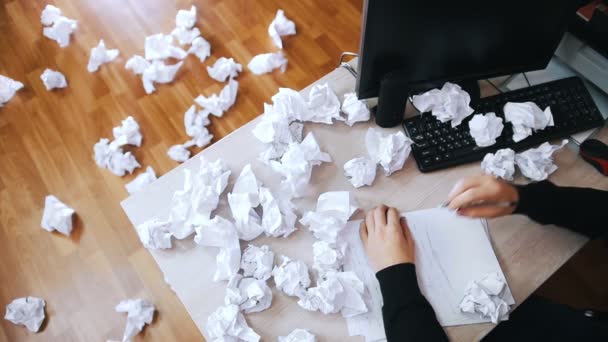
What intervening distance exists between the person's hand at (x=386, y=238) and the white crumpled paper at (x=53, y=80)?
4.50ft

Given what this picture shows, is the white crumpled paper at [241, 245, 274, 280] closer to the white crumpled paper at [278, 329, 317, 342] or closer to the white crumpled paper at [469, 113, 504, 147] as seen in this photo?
the white crumpled paper at [278, 329, 317, 342]

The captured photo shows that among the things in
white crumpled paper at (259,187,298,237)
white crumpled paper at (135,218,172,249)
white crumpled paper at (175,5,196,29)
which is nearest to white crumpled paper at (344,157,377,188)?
white crumpled paper at (259,187,298,237)

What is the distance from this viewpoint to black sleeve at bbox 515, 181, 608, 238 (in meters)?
0.76

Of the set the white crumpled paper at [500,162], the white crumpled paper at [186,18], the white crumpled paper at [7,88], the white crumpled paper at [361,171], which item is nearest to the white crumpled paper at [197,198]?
the white crumpled paper at [361,171]

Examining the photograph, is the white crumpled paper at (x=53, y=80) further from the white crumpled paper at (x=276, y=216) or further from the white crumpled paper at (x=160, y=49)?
the white crumpled paper at (x=276, y=216)

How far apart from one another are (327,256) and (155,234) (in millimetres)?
302

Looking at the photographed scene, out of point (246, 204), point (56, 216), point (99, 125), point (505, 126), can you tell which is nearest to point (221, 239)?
point (246, 204)

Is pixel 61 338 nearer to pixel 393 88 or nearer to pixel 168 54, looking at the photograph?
pixel 168 54

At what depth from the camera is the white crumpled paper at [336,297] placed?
2.40 ft

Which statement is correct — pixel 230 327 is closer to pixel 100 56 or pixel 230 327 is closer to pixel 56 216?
pixel 56 216

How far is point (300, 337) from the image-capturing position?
0.72m

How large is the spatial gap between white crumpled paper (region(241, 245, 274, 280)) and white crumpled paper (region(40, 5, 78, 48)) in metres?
1.40

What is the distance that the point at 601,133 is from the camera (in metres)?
0.89

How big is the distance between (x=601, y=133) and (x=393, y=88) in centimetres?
44
